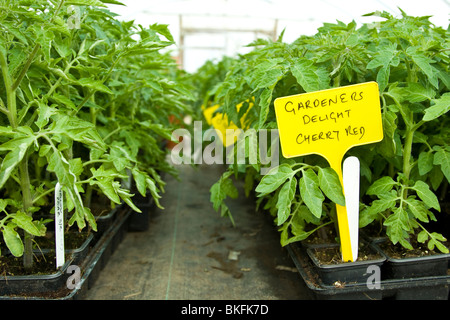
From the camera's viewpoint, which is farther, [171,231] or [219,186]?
[171,231]

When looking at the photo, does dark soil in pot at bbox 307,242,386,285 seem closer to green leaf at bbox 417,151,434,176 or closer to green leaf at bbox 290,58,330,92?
green leaf at bbox 417,151,434,176

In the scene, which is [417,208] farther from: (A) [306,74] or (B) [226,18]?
(B) [226,18]

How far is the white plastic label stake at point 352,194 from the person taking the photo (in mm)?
1005

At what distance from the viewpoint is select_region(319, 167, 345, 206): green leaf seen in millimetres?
936

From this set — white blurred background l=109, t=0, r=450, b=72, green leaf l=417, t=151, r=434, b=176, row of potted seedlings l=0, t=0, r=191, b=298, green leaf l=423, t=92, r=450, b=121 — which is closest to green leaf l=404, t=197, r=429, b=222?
green leaf l=417, t=151, r=434, b=176

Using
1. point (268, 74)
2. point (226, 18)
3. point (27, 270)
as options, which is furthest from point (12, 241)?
point (226, 18)

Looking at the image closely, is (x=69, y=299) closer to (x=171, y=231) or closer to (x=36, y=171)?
(x=36, y=171)

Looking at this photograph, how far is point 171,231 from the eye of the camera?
1859 mm

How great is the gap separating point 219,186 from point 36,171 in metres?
A: 0.61

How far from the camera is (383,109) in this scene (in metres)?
1.04

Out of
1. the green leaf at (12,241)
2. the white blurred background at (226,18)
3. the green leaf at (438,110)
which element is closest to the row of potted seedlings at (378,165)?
the green leaf at (438,110)

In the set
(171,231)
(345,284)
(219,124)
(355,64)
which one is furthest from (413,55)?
(171,231)

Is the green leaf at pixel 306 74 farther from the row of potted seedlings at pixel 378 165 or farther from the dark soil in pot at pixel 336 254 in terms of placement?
the dark soil in pot at pixel 336 254

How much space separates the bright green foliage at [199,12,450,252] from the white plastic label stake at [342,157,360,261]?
1.4 inches
